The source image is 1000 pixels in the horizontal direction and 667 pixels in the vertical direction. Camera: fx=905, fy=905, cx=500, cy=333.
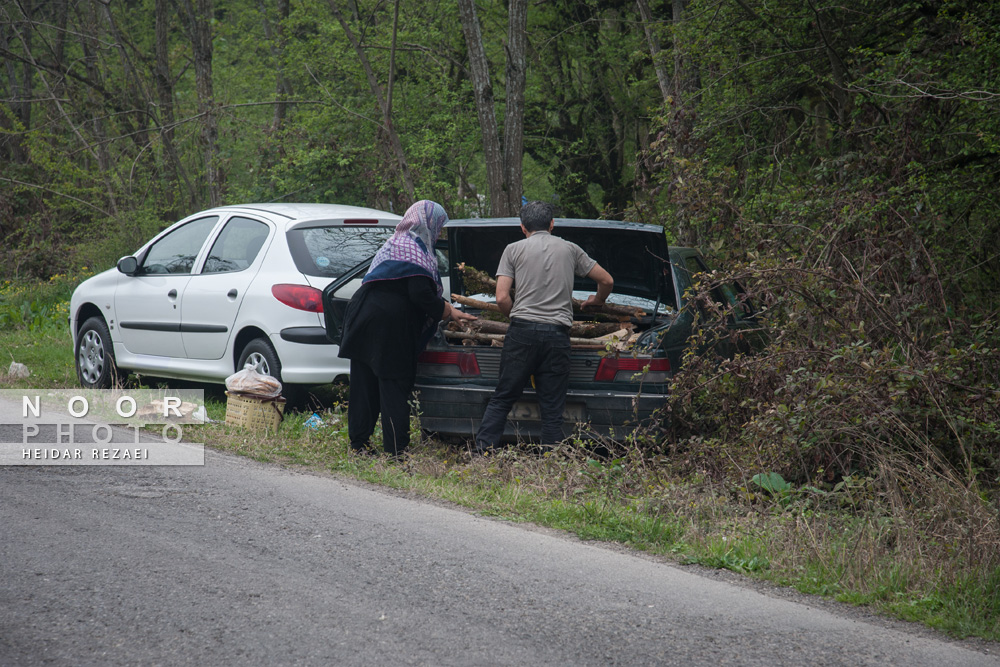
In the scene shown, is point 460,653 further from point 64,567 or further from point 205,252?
point 205,252

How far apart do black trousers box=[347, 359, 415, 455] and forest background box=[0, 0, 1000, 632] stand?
173 centimetres

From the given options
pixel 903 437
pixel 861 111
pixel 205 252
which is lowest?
pixel 903 437

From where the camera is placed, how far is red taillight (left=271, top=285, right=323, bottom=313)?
7.52m

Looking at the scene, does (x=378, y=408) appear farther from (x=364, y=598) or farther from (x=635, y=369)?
(x=364, y=598)

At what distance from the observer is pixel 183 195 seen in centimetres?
1931

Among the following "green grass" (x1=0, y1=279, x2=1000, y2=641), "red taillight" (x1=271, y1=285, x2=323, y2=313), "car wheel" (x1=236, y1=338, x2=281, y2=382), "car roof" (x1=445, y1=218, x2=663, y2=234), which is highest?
"car roof" (x1=445, y1=218, x2=663, y2=234)

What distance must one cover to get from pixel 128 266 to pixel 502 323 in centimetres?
420

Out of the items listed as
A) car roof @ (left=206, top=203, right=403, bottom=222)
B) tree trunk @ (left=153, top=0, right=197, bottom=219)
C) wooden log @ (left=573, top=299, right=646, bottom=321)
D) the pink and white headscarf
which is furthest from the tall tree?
tree trunk @ (left=153, top=0, right=197, bottom=219)

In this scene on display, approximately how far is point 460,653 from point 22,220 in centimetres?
2320

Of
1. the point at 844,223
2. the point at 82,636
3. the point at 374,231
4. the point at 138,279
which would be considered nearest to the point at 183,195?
the point at 138,279

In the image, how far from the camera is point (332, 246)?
7945mm

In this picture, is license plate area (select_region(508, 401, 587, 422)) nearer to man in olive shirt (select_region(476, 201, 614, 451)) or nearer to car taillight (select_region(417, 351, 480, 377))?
man in olive shirt (select_region(476, 201, 614, 451))

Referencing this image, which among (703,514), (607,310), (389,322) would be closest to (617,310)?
(607,310)

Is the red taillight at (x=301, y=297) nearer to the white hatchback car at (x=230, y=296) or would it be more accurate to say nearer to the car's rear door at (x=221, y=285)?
the white hatchback car at (x=230, y=296)
